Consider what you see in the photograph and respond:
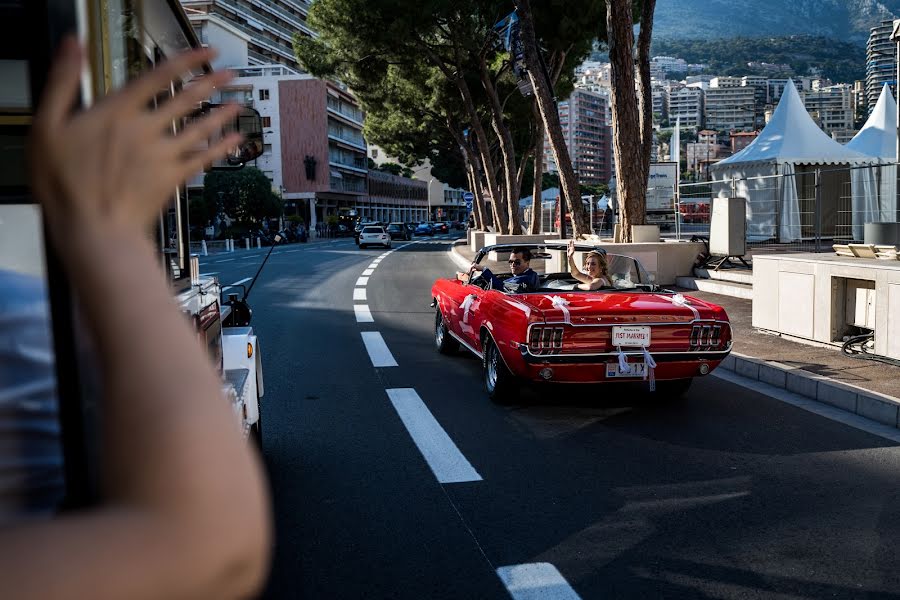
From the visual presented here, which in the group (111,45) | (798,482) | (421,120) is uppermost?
(421,120)

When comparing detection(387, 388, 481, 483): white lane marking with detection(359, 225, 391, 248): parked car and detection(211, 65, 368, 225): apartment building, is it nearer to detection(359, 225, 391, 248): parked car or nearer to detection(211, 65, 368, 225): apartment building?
detection(359, 225, 391, 248): parked car

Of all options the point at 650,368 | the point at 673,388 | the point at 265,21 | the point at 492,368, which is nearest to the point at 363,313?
the point at 492,368

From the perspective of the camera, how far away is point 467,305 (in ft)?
28.7

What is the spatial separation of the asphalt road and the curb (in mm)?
362

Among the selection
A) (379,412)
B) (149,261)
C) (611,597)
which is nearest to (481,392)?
(379,412)

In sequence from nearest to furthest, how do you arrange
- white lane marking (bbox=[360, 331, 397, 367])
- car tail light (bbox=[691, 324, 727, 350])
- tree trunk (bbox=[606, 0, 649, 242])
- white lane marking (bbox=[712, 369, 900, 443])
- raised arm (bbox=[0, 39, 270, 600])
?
raised arm (bbox=[0, 39, 270, 600]), white lane marking (bbox=[712, 369, 900, 443]), car tail light (bbox=[691, 324, 727, 350]), white lane marking (bbox=[360, 331, 397, 367]), tree trunk (bbox=[606, 0, 649, 242])

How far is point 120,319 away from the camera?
89cm

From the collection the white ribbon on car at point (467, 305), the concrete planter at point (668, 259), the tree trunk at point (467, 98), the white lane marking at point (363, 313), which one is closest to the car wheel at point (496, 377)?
the white ribbon on car at point (467, 305)

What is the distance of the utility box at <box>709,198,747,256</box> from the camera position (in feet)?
54.8

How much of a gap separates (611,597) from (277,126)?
8761cm

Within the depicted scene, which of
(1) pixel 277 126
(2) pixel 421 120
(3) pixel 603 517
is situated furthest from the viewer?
(1) pixel 277 126

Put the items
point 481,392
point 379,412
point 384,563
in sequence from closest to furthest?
point 384,563, point 379,412, point 481,392

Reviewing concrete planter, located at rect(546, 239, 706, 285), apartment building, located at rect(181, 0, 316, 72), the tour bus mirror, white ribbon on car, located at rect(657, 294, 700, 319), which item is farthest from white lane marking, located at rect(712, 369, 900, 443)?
apartment building, located at rect(181, 0, 316, 72)

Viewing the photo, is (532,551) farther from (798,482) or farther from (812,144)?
(812,144)
